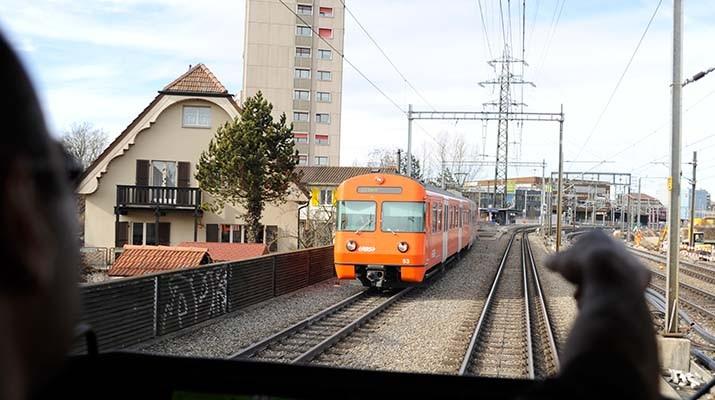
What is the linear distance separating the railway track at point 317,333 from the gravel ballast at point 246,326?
1.19 ft

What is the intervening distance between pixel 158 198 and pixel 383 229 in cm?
1640

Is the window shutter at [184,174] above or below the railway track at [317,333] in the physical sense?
above

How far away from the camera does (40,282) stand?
0.77m

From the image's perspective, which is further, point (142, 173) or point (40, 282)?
point (142, 173)

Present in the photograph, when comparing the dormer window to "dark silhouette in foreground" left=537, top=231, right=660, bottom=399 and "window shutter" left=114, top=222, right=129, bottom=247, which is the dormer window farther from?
"dark silhouette in foreground" left=537, top=231, right=660, bottom=399

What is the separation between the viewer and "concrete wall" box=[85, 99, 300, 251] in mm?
30531

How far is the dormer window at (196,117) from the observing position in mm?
30656

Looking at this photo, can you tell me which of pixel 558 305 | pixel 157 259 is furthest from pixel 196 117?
pixel 558 305

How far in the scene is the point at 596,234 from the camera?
1.37 m


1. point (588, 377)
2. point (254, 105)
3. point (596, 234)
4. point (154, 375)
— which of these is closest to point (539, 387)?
point (588, 377)

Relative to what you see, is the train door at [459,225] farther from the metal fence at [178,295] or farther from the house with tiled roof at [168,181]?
the metal fence at [178,295]

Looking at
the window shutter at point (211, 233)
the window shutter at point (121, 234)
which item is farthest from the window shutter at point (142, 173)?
the window shutter at point (211, 233)

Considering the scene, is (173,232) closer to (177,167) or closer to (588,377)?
(177,167)

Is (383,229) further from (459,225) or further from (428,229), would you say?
(459,225)
